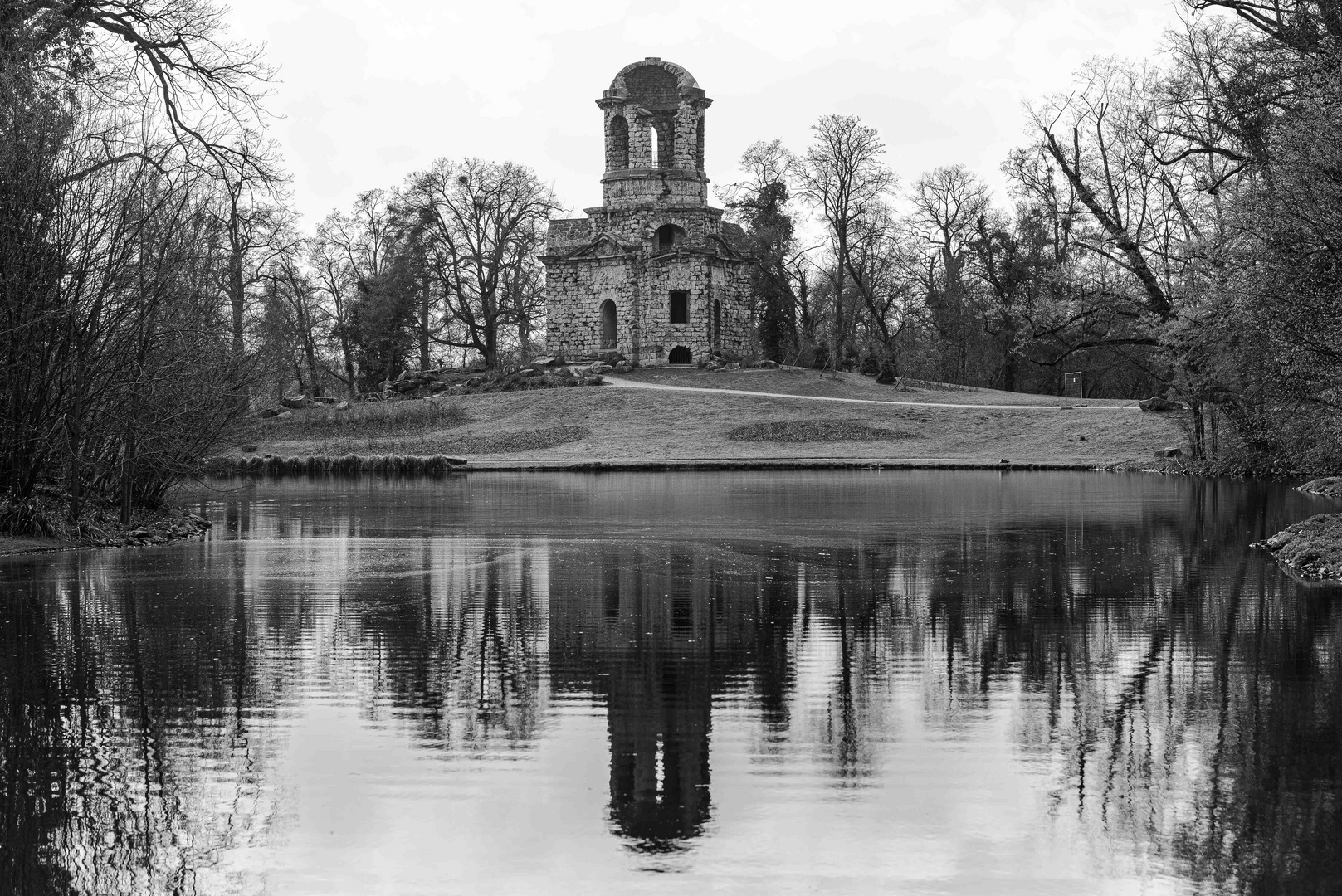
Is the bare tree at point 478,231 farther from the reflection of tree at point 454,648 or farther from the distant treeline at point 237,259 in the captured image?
the reflection of tree at point 454,648

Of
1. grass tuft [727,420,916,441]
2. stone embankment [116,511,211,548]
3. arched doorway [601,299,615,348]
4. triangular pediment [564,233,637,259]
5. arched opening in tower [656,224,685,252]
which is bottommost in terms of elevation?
stone embankment [116,511,211,548]

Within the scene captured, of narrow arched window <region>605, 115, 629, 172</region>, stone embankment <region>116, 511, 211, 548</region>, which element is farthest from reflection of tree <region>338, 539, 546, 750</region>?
narrow arched window <region>605, 115, 629, 172</region>

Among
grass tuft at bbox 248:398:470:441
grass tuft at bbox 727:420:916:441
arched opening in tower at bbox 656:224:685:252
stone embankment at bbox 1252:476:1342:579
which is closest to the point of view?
stone embankment at bbox 1252:476:1342:579

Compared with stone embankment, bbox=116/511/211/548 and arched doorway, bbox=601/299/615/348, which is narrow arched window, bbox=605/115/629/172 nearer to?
arched doorway, bbox=601/299/615/348

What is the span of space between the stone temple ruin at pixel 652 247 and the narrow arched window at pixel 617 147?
43mm

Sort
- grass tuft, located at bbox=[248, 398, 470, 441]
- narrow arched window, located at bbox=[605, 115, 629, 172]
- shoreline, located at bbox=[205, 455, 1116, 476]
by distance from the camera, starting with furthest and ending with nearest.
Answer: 1. narrow arched window, located at bbox=[605, 115, 629, 172]
2. grass tuft, located at bbox=[248, 398, 470, 441]
3. shoreline, located at bbox=[205, 455, 1116, 476]

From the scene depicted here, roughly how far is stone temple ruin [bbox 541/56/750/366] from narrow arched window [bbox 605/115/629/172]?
43 mm

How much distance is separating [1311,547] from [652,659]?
8.50 metres

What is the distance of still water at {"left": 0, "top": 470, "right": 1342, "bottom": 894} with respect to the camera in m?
5.80

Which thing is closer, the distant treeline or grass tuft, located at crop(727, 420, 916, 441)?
the distant treeline

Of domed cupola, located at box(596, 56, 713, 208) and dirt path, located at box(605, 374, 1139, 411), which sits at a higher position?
domed cupola, located at box(596, 56, 713, 208)

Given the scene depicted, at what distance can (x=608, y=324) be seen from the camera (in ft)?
203

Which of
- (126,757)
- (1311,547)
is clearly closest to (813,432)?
(1311,547)

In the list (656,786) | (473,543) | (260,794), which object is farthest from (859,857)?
(473,543)
